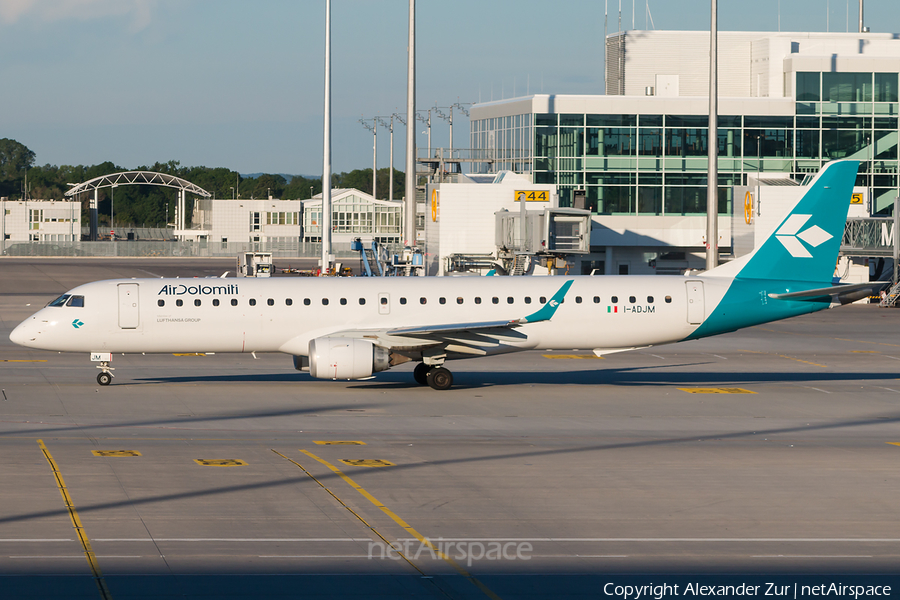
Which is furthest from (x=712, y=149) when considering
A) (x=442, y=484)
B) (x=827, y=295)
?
(x=442, y=484)

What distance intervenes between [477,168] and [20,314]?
54083mm

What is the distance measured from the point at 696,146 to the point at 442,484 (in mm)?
75434

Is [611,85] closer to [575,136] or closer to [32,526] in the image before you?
[575,136]

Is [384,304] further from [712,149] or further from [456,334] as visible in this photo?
[712,149]

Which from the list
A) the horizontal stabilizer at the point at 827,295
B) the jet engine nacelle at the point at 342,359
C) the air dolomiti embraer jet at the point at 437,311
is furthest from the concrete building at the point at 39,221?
the horizontal stabilizer at the point at 827,295

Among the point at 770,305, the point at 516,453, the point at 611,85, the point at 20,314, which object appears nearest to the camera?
the point at 516,453

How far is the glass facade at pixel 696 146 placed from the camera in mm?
90375

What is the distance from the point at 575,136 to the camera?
90438 millimetres

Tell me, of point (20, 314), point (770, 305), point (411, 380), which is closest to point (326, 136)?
point (20, 314)

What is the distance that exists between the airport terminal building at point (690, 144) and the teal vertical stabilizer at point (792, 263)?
52.0 metres

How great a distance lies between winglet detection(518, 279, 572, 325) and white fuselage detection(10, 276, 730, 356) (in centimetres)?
23

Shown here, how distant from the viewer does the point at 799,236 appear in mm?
36062

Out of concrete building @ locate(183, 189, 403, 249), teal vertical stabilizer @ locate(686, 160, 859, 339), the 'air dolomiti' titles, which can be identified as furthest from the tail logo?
concrete building @ locate(183, 189, 403, 249)

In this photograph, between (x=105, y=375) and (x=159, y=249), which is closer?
(x=105, y=375)
